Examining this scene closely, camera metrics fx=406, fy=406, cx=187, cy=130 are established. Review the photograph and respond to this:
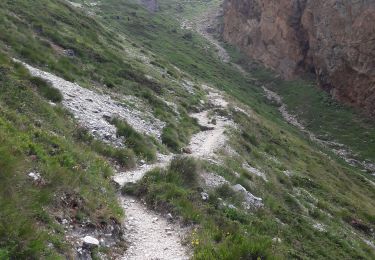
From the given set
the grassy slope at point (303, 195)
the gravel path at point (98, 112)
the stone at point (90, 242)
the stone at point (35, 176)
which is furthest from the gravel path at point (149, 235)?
the gravel path at point (98, 112)

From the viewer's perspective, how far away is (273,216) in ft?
67.0

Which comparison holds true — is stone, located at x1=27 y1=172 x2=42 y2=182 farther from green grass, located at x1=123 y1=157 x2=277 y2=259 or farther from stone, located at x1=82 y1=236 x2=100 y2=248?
green grass, located at x1=123 y1=157 x2=277 y2=259

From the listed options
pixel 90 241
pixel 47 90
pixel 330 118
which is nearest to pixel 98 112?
pixel 47 90

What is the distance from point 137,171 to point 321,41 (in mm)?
64472

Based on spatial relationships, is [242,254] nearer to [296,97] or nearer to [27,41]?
[27,41]

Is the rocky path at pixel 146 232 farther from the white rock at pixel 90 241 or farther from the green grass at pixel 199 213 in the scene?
the white rock at pixel 90 241

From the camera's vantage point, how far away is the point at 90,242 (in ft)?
36.7

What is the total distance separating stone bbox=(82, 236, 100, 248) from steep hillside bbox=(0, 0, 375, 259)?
6 centimetres

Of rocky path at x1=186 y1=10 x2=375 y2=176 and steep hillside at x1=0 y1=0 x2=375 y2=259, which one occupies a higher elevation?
steep hillside at x1=0 y1=0 x2=375 y2=259

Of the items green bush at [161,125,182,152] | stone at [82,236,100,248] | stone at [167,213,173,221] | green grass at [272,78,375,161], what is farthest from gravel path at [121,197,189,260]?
green grass at [272,78,375,161]

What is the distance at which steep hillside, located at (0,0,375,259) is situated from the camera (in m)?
11.8

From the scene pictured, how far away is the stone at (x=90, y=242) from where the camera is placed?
36.5 ft

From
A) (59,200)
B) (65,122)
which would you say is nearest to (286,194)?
(65,122)

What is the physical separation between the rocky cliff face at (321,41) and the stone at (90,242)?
196 ft
